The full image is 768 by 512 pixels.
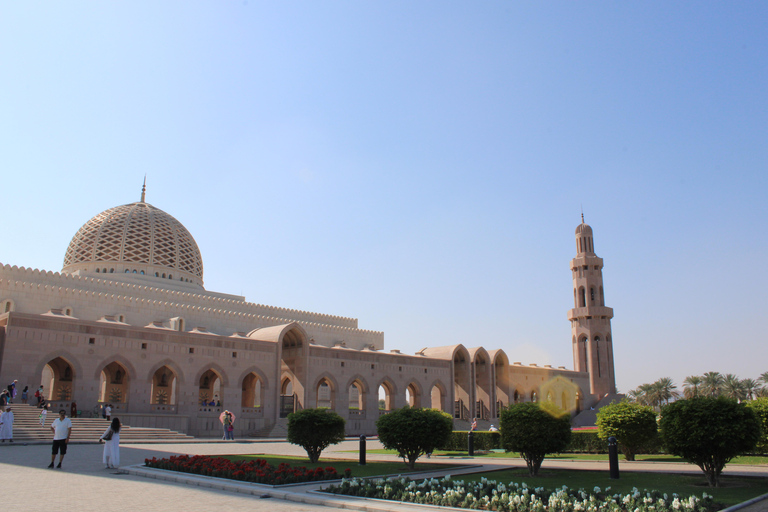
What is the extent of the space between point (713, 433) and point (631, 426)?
543 centimetres

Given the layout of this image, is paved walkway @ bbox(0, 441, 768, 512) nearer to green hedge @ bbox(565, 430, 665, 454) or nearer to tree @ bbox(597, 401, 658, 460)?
tree @ bbox(597, 401, 658, 460)

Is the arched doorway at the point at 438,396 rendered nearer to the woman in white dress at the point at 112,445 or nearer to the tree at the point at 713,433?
the woman in white dress at the point at 112,445

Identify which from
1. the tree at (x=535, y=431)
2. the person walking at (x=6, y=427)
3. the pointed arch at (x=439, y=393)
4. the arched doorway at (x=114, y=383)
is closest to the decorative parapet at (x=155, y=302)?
the arched doorway at (x=114, y=383)

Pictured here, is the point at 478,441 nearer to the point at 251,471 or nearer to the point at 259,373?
the point at 251,471

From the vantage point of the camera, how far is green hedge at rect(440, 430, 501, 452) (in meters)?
18.8

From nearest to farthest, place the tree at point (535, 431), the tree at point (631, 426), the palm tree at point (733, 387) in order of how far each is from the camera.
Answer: the tree at point (535, 431) → the tree at point (631, 426) → the palm tree at point (733, 387)

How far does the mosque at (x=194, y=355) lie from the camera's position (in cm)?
2288

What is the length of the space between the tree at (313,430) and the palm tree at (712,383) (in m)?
44.0

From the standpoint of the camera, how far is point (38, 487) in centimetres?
870

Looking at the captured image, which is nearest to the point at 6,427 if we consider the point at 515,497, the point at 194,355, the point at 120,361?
the point at 120,361

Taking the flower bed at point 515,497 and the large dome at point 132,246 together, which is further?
the large dome at point 132,246

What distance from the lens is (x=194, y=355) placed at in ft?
84.1

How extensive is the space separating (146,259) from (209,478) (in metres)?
30.0

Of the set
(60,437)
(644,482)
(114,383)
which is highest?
(114,383)
